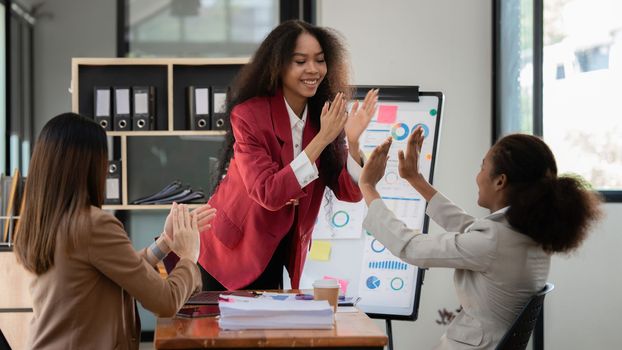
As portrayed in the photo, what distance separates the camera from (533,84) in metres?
4.25

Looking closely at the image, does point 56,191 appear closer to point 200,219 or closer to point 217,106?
point 200,219

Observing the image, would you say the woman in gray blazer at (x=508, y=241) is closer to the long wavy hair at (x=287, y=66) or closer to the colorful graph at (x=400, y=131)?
the long wavy hair at (x=287, y=66)

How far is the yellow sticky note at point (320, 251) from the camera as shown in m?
4.05

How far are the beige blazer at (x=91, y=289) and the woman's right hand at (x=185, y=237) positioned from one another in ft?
0.62

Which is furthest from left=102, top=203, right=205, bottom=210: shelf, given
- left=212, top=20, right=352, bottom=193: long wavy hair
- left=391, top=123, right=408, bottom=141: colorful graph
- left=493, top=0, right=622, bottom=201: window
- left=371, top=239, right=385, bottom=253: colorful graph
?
left=212, top=20, right=352, bottom=193: long wavy hair

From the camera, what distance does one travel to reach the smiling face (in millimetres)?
2654

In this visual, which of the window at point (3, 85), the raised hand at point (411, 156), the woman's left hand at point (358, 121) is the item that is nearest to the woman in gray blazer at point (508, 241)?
the raised hand at point (411, 156)

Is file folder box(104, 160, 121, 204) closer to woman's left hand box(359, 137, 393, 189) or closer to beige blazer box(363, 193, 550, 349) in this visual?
woman's left hand box(359, 137, 393, 189)

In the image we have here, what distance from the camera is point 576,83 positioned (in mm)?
4121

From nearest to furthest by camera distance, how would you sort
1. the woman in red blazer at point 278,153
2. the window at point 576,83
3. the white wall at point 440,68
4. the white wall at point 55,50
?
1. the woman in red blazer at point 278,153
2. the window at point 576,83
3. the white wall at point 440,68
4. the white wall at point 55,50

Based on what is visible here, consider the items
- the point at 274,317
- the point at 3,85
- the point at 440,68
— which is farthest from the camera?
the point at 3,85

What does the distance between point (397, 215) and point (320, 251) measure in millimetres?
397

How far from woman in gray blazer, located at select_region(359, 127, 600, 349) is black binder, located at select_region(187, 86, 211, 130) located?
10.2 feet

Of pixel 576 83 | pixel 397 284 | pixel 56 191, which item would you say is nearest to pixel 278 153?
pixel 56 191
